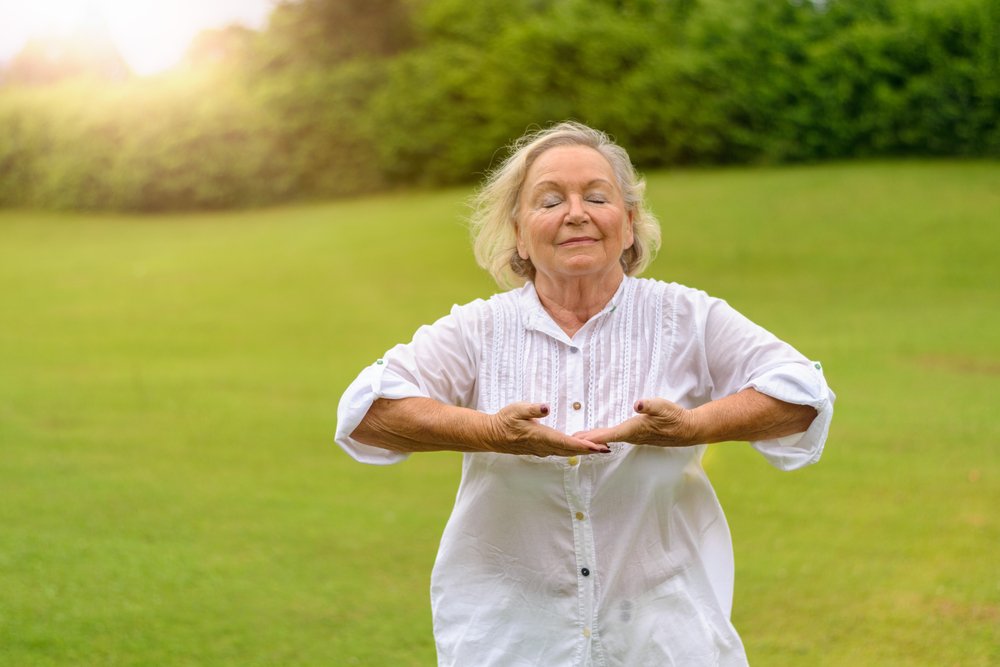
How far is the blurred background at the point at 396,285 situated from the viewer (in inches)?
217

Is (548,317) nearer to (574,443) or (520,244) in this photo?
(520,244)

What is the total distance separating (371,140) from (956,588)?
2178 centimetres

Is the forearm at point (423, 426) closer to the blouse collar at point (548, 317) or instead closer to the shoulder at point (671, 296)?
the blouse collar at point (548, 317)

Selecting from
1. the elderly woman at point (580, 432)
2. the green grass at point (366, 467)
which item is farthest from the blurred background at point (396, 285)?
the elderly woman at point (580, 432)

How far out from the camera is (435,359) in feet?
8.66

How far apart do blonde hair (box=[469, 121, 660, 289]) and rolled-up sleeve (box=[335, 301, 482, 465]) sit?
0.26 m

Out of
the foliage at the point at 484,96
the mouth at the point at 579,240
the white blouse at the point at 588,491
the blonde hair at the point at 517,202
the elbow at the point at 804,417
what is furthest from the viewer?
the foliage at the point at 484,96

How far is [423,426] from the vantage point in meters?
2.46

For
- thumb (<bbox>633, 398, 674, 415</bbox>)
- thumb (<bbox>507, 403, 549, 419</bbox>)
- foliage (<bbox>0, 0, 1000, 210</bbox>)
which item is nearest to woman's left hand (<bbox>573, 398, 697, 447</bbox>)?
thumb (<bbox>633, 398, 674, 415</bbox>)

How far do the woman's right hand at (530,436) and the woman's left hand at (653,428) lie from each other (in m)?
0.03

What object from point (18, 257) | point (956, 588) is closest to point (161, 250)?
point (18, 257)

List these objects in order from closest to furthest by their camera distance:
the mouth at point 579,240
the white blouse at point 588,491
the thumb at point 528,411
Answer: the thumb at point 528,411
the white blouse at point 588,491
the mouth at point 579,240

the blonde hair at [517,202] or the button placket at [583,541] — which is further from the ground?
the blonde hair at [517,202]

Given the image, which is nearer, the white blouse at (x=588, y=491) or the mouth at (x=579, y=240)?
the white blouse at (x=588, y=491)
